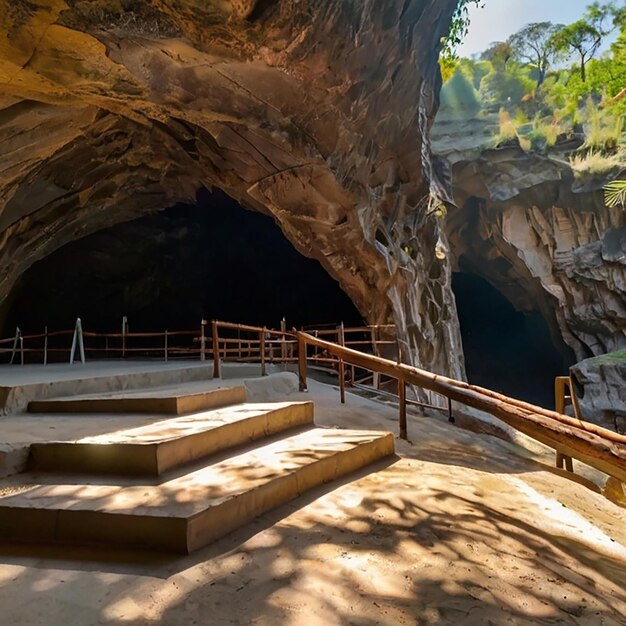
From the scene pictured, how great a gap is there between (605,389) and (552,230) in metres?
7.28

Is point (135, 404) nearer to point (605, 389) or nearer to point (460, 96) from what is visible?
point (605, 389)

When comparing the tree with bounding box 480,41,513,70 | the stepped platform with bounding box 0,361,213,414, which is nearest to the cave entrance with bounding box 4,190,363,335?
the stepped platform with bounding box 0,361,213,414

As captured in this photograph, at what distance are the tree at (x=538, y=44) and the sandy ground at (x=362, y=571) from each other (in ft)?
82.3

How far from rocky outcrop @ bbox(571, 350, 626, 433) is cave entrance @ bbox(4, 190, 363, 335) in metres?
8.20

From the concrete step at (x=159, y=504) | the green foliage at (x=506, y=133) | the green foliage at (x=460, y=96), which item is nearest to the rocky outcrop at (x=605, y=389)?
the green foliage at (x=506, y=133)

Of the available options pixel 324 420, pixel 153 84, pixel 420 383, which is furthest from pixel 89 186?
pixel 420 383

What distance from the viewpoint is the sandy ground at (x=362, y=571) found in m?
1.64

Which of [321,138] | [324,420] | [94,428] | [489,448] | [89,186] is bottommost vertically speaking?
[489,448]

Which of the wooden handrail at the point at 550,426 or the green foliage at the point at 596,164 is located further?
the green foliage at the point at 596,164

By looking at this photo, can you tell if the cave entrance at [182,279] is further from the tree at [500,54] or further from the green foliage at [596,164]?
the tree at [500,54]

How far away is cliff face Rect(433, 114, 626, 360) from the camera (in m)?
16.9

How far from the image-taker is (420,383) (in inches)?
168

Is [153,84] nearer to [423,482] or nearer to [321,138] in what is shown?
[321,138]

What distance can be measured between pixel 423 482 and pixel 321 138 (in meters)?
8.19
